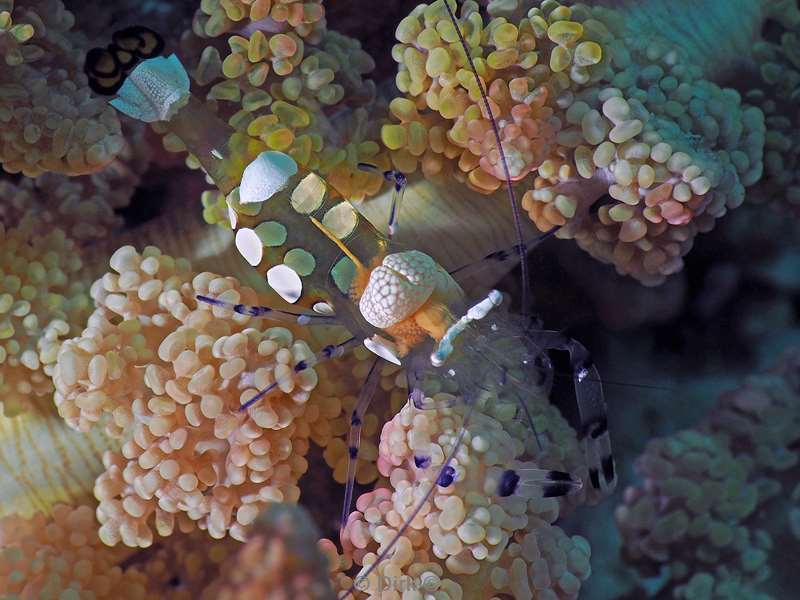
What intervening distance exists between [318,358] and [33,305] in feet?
2.65

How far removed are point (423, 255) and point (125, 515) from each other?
1058 millimetres

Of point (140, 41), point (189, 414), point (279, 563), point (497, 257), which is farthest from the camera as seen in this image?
point (140, 41)

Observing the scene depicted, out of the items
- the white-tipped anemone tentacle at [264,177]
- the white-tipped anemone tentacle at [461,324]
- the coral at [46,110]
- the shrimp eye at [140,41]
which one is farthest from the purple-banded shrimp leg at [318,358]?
the shrimp eye at [140,41]

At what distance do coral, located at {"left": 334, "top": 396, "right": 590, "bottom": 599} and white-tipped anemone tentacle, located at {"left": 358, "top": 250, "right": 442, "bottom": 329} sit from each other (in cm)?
34

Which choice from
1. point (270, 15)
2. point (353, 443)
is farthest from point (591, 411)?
point (270, 15)

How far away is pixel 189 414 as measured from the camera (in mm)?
1894

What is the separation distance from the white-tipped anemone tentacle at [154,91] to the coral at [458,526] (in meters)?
1.16

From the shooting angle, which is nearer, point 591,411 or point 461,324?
point 591,411

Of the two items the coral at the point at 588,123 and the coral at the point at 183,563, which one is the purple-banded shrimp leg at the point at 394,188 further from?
the coral at the point at 183,563

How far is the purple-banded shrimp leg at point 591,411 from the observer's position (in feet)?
6.64

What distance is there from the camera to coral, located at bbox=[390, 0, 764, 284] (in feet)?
6.38

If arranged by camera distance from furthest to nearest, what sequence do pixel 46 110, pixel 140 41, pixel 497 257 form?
1. pixel 140 41
2. pixel 497 257
3. pixel 46 110

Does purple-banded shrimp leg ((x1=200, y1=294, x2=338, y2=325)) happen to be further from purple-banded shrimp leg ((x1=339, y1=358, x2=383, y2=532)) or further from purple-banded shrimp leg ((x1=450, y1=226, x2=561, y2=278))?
purple-banded shrimp leg ((x1=450, y1=226, x2=561, y2=278))

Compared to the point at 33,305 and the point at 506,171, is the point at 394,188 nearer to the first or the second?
the point at 506,171
